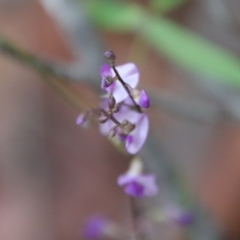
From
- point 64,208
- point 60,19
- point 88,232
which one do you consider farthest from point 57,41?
point 88,232

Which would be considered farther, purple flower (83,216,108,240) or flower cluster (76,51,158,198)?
purple flower (83,216,108,240)

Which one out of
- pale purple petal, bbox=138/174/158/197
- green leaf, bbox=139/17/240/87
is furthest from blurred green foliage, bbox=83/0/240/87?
pale purple petal, bbox=138/174/158/197

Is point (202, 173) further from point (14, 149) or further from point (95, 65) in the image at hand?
point (95, 65)

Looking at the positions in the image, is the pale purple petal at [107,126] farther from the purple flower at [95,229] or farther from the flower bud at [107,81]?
the purple flower at [95,229]

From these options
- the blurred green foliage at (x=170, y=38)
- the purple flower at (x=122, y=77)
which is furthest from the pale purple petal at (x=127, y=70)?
the blurred green foliage at (x=170, y=38)

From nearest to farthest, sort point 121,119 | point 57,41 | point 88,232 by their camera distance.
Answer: point 121,119 < point 88,232 < point 57,41

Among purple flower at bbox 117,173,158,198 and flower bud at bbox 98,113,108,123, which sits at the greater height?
purple flower at bbox 117,173,158,198

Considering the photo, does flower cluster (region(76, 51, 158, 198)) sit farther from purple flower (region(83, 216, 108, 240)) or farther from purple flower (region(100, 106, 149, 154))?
purple flower (region(83, 216, 108, 240))

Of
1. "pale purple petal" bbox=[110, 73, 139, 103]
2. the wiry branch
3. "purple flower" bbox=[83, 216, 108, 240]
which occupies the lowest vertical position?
"pale purple petal" bbox=[110, 73, 139, 103]
